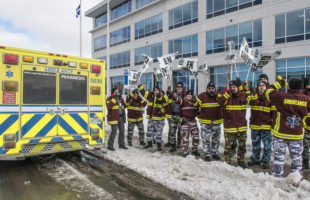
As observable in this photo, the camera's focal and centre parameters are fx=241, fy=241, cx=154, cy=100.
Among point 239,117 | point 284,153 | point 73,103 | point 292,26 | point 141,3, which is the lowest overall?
point 284,153

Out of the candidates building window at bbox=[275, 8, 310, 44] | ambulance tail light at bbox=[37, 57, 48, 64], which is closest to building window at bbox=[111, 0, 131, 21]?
building window at bbox=[275, 8, 310, 44]

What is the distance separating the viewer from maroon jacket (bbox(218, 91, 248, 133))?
5699mm

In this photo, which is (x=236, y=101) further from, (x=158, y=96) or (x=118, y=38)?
(x=118, y=38)

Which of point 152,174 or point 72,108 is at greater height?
point 72,108

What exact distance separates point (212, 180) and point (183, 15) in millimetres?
23657

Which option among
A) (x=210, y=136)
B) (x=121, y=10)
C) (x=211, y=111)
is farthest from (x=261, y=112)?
(x=121, y=10)

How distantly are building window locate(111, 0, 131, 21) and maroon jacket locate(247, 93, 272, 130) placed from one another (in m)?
30.9

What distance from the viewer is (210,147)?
656 centimetres

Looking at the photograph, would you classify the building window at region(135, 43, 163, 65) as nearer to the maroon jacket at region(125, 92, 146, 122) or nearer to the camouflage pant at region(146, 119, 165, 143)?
the maroon jacket at region(125, 92, 146, 122)

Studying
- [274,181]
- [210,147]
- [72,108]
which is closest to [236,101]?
[210,147]

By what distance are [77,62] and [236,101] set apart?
4.11m

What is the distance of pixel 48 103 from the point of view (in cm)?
569

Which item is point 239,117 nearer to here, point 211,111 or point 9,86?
point 211,111

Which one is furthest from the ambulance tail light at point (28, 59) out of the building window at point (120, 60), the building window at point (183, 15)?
the building window at point (120, 60)
